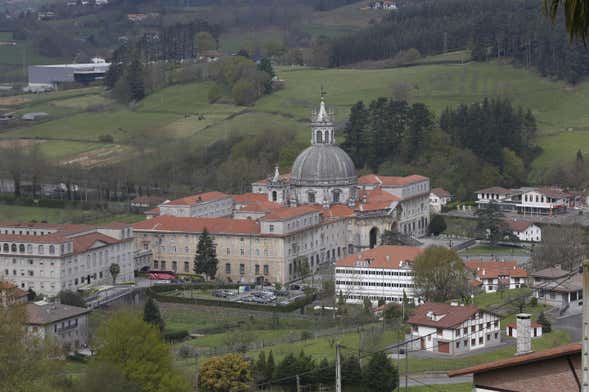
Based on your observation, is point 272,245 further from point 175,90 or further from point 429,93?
point 175,90

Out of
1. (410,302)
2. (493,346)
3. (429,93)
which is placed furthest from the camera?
(429,93)

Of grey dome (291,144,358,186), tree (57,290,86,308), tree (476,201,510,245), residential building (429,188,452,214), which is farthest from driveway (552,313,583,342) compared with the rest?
residential building (429,188,452,214)

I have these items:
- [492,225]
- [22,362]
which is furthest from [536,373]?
[492,225]

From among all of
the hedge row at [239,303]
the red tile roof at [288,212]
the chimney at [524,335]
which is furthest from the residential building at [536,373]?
the red tile roof at [288,212]

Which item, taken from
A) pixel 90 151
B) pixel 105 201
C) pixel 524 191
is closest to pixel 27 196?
pixel 105 201

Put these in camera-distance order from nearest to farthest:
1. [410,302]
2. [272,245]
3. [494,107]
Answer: [410,302], [272,245], [494,107]

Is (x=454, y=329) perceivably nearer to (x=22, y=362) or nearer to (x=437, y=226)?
(x=22, y=362)
